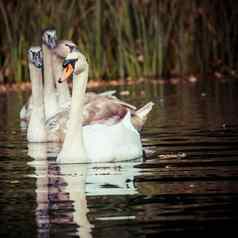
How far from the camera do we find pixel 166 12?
106ft

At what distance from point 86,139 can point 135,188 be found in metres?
2.55

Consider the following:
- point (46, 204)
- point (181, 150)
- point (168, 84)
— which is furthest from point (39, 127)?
point (168, 84)

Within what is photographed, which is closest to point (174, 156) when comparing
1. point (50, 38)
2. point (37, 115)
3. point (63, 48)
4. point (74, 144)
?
point (74, 144)

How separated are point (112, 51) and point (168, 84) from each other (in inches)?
100

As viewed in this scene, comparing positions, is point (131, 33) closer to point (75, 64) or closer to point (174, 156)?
point (75, 64)

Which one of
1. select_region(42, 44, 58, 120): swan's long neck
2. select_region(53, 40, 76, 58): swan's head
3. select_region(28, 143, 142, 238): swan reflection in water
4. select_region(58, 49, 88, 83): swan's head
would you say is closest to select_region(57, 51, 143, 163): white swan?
select_region(58, 49, 88, 83): swan's head

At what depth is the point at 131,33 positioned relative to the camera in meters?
31.9

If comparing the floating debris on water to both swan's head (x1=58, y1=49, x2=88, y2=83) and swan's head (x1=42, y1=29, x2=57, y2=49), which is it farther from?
swan's head (x1=42, y1=29, x2=57, y2=49)

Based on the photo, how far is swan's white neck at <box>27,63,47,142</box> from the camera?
1775 centimetres

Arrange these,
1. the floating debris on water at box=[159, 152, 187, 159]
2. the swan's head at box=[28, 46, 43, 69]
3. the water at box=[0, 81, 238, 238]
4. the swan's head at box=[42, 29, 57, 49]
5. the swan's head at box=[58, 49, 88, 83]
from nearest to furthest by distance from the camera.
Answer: the water at box=[0, 81, 238, 238] → the floating debris on water at box=[159, 152, 187, 159] → the swan's head at box=[58, 49, 88, 83] → the swan's head at box=[28, 46, 43, 69] → the swan's head at box=[42, 29, 57, 49]

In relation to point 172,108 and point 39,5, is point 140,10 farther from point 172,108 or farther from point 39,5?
point 172,108

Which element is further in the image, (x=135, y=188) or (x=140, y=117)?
(x=140, y=117)

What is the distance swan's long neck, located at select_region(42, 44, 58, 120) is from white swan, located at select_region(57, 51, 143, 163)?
4993 millimetres

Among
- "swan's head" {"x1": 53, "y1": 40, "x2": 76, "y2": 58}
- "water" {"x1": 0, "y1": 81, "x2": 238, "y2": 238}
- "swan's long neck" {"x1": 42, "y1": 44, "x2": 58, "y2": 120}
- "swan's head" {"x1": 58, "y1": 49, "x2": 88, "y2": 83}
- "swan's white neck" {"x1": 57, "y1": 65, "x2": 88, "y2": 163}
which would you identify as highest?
"swan's head" {"x1": 53, "y1": 40, "x2": 76, "y2": 58}
